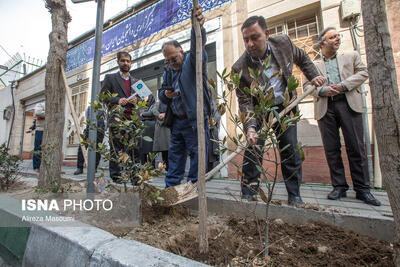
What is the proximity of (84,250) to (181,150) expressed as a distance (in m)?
1.55

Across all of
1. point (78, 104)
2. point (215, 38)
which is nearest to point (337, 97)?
point (215, 38)

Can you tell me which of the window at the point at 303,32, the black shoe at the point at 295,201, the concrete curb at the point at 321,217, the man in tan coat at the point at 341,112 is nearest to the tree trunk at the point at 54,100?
the concrete curb at the point at 321,217

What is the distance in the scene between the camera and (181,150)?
2.55 metres

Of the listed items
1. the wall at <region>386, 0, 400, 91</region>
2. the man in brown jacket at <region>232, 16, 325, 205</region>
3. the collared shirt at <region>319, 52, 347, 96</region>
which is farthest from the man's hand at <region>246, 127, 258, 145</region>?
the wall at <region>386, 0, 400, 91</region>

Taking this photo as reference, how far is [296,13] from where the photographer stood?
4.10m

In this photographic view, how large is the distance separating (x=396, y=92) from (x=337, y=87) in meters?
1.53

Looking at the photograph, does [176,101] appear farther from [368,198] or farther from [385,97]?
[368,198]

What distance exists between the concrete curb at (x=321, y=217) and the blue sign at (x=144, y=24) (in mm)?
4682

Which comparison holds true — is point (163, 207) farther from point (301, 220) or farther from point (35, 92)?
point (35, 92)

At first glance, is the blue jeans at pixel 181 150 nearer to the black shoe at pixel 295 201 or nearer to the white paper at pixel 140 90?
the white paper at pixel 140 90

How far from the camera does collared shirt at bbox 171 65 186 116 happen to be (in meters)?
2.46

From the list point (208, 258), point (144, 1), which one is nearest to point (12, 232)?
point (208, 258)

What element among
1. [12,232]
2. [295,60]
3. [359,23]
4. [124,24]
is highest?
[124,24]

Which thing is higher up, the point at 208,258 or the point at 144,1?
the point at 144,1
